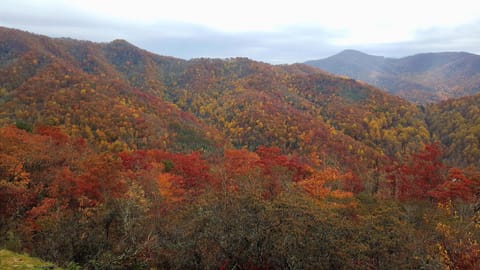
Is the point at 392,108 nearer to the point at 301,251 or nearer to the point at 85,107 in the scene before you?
the point at 85,107

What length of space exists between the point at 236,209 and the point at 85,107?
105396 mm

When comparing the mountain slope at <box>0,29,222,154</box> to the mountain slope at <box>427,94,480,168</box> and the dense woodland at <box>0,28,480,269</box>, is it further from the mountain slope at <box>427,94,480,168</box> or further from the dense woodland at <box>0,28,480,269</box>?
the mountain slope at <box>427,94,480,168</box>

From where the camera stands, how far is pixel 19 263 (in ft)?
45.8

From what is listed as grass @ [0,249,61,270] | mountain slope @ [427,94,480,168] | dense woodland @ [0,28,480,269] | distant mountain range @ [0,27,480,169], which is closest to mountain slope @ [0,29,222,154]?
distant mountain range @ [0,27,480,169]

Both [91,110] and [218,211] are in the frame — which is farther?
[91,110]

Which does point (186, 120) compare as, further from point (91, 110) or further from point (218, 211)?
point (218, 211)

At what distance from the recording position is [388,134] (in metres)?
162

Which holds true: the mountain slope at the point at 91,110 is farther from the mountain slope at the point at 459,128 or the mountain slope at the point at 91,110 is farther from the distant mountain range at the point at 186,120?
the mountain slope at the point at 459,128

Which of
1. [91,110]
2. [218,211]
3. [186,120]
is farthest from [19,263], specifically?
[186,120]

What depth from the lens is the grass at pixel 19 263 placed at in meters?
13.6

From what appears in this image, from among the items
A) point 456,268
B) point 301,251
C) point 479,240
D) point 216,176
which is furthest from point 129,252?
point 216,176

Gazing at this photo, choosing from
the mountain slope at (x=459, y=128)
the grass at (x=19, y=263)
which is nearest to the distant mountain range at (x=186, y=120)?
the mountain slope at (x=459, y=128)

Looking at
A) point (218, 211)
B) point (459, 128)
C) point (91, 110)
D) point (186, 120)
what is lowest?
point (459, 128)

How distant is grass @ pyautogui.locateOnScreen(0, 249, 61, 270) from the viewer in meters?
13.6
